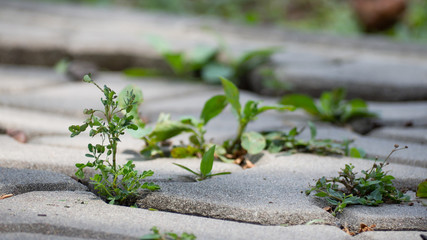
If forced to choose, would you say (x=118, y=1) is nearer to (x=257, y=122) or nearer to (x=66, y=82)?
(x=66, y=82)

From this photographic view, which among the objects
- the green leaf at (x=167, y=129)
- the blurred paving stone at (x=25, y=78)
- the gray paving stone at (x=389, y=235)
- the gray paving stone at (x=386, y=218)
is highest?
the blurred paving stone at (x=25, y=78)

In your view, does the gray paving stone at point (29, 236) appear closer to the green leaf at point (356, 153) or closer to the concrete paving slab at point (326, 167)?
the concrete paving slab at point (326, 167)

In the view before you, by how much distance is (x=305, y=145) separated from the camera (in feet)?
5.41

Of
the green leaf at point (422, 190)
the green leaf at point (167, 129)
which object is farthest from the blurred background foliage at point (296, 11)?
the green leaf at point (422, 190)

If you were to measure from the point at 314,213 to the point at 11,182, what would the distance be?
726mm

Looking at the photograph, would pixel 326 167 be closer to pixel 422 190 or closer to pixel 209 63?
pixel 422 190

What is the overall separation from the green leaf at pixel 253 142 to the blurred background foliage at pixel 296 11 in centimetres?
511

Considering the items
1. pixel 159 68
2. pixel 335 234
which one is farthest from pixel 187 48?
pixel 335 234

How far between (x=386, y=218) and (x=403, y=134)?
0.85 metres

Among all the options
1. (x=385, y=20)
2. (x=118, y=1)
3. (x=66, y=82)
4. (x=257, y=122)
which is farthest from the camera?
(x=118, y=1)

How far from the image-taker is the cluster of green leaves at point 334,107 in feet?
6.98

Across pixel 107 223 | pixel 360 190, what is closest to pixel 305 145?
pixel 360 190

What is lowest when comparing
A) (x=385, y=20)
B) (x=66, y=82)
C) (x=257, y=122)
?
(x=257, y=122)

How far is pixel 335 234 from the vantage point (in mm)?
1064
